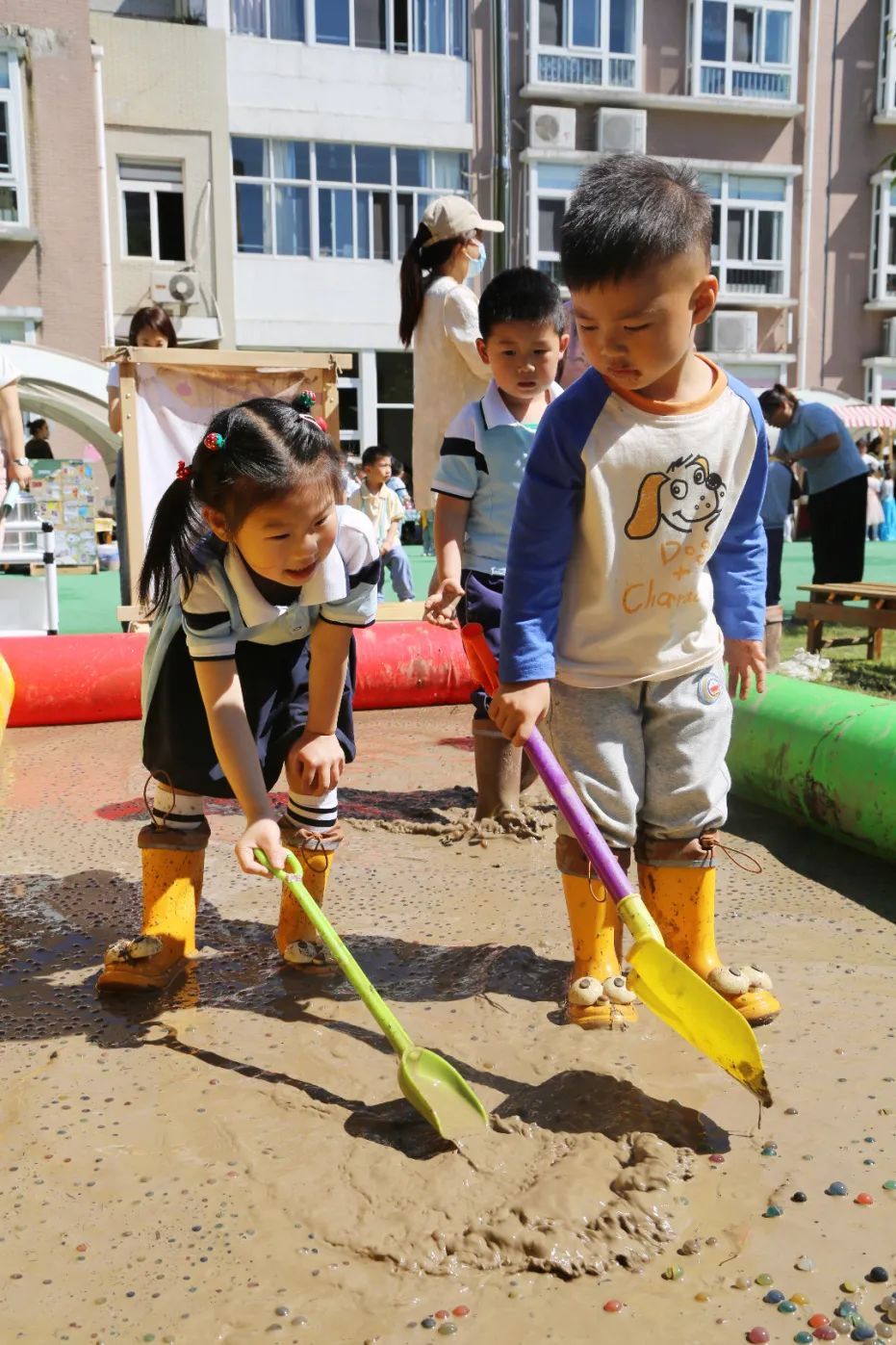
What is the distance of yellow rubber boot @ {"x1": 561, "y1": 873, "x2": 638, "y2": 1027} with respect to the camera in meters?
2.03

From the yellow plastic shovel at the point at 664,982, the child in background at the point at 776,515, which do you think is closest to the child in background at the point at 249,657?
the yellow plastic shovel at the point at 664,982

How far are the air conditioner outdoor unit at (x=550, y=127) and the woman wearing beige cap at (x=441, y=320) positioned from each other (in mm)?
18069

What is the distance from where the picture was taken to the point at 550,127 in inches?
793

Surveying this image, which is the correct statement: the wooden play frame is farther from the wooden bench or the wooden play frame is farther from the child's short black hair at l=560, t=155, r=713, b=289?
the child's short black hair at l=560, t=155, r=713, b=289

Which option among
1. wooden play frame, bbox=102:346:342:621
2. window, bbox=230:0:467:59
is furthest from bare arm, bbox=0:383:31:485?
window, bbox=230:0:467:59

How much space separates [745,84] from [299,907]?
22602mm

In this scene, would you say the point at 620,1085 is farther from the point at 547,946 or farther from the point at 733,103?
the point at 733,103

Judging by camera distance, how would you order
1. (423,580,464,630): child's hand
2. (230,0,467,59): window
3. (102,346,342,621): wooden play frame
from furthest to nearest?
1. (230,0,467,59): window
2. (102,346,342,621): wooden play frame
3. (423,580,464,630): child's hand

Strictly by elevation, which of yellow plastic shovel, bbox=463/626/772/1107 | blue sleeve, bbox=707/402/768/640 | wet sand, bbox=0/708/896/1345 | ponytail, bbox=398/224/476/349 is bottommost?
wet sand, bbox=0/708/896/1345

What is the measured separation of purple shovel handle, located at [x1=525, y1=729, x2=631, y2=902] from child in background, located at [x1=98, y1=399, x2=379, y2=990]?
1.44ft

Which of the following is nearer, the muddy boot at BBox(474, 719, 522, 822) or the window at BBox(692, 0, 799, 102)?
the muddy boot at BBox(474, 719, 522, 822)

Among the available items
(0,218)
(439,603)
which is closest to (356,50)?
(0,218)

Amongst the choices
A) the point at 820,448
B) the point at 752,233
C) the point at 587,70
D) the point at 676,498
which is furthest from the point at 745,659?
the point at 752,233

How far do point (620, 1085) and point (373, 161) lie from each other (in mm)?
19517
